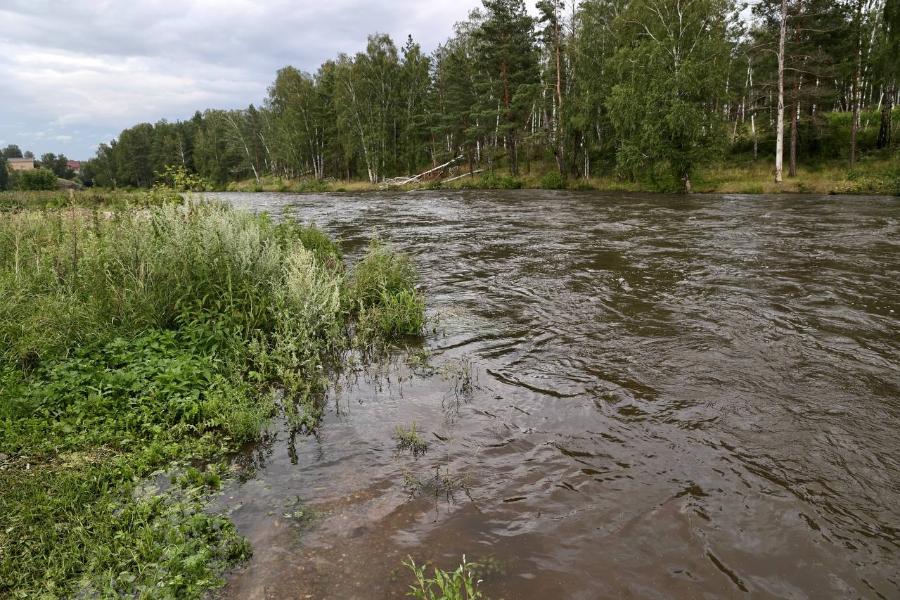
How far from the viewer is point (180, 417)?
531 centimetres

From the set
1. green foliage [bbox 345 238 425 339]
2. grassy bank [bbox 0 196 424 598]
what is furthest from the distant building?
green foliage [bbox 345 238 425 339]

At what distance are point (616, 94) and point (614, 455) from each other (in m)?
29.0

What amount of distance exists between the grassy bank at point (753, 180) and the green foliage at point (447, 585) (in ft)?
97.6

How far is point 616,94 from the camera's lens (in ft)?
96.3

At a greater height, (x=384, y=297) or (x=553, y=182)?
(x=553, y=182)

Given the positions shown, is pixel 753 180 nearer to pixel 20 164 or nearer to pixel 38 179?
pixel 38 179

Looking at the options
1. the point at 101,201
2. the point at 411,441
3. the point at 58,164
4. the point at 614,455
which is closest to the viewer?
the point at 614,455

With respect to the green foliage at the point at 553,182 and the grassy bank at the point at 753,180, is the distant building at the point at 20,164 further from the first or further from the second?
the green foliage at the point at 553,182

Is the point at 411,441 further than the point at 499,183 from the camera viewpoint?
No

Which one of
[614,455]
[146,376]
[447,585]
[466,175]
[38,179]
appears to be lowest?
[614,455]

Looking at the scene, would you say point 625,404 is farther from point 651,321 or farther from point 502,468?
point 651,321

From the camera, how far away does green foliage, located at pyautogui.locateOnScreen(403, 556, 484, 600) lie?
2.87m

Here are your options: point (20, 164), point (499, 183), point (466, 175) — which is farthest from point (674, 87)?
point (20, 164)

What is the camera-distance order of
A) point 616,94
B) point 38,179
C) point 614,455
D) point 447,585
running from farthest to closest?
point 38,179 < point 616,94 < point 614,455 < point 447,585
